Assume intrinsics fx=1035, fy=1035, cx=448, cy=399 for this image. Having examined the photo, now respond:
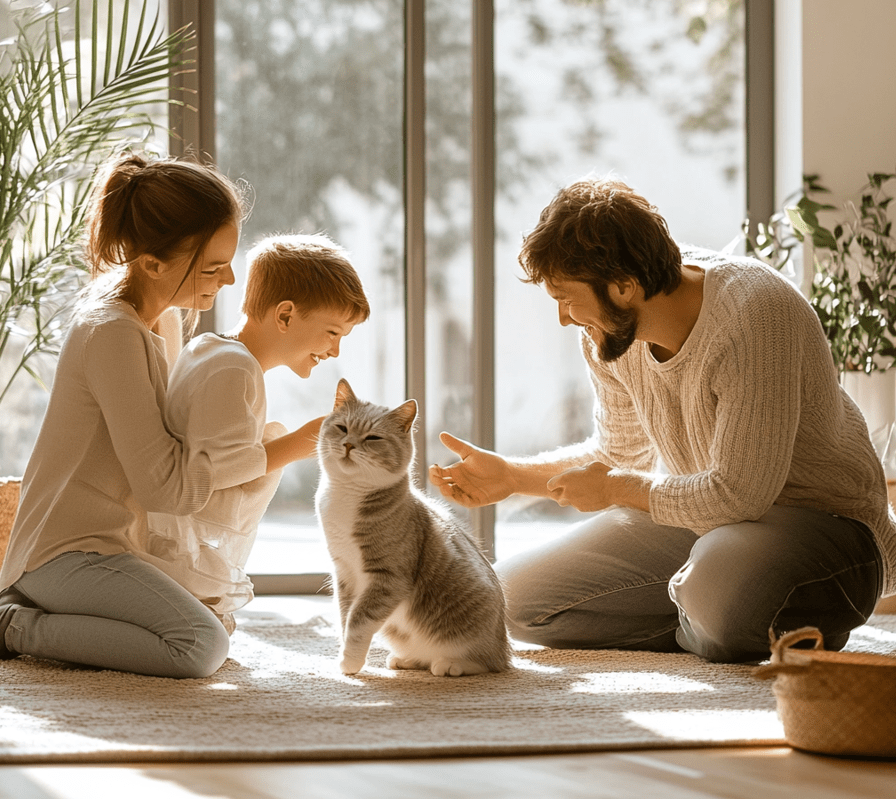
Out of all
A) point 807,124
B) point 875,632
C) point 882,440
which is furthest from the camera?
point 807,124

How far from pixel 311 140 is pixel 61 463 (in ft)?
5.83

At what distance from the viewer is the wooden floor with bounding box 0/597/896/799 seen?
1192mm

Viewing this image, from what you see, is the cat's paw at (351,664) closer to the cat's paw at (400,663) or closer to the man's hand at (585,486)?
the cat's paw at (400,663)

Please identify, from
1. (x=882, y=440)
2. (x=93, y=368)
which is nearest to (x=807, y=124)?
(x=882, y=440)

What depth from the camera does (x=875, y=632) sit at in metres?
2.51

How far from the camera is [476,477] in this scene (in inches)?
87.1

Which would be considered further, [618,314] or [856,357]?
[856,357]

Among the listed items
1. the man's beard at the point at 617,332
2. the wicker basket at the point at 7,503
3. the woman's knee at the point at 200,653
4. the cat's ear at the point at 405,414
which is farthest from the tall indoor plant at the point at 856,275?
the wicker basket at the point at 7,503

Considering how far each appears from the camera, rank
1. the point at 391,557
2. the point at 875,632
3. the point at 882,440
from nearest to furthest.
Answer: the point at 391,557 → the point at 875,632 → the point at 882,440

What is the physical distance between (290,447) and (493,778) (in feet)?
3.20

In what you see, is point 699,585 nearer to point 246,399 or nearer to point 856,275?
point 246,399

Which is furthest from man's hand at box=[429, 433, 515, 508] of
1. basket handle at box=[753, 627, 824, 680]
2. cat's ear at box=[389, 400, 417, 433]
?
basket handle at box=[753, 627, 824, 680]

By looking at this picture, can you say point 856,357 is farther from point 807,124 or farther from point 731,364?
point 731,364

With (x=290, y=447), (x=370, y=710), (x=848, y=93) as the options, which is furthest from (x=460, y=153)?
(x=370, y=710)
